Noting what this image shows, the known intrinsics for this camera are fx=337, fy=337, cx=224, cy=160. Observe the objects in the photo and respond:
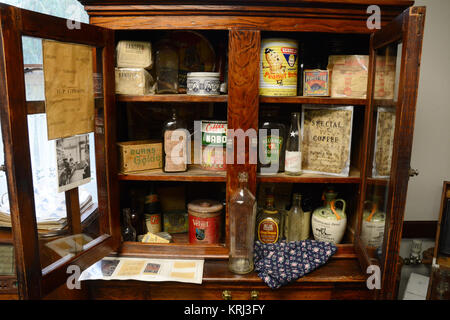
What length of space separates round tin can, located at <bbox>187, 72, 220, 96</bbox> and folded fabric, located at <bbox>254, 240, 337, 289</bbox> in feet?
2.16

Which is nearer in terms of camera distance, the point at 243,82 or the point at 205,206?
the point at 243,82

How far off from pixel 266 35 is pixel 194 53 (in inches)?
12.9

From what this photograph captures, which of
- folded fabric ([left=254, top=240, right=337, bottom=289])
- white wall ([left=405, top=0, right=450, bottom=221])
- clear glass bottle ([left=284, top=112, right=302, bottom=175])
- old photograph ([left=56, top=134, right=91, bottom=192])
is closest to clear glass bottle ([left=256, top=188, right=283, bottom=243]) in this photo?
folded fabric ([left=254, top=240, right=337, bottom=289])

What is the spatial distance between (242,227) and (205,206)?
7.4 inches

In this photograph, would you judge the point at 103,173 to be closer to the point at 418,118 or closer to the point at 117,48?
the point at 117,48

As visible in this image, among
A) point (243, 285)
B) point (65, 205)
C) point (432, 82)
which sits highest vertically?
point (432, 82)

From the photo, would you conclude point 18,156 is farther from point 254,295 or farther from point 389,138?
point 389,138

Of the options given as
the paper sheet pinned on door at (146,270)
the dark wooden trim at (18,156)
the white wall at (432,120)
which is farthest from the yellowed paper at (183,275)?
the white wall at (432,120)

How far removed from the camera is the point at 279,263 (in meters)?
1.30

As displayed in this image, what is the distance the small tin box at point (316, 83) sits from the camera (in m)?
1.33

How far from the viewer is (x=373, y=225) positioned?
48.0 inches

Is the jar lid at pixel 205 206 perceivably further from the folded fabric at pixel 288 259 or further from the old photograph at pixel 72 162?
the old photograph at pixel 72 162

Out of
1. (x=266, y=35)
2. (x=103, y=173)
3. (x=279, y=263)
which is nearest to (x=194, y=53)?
(x=266, y=35)
